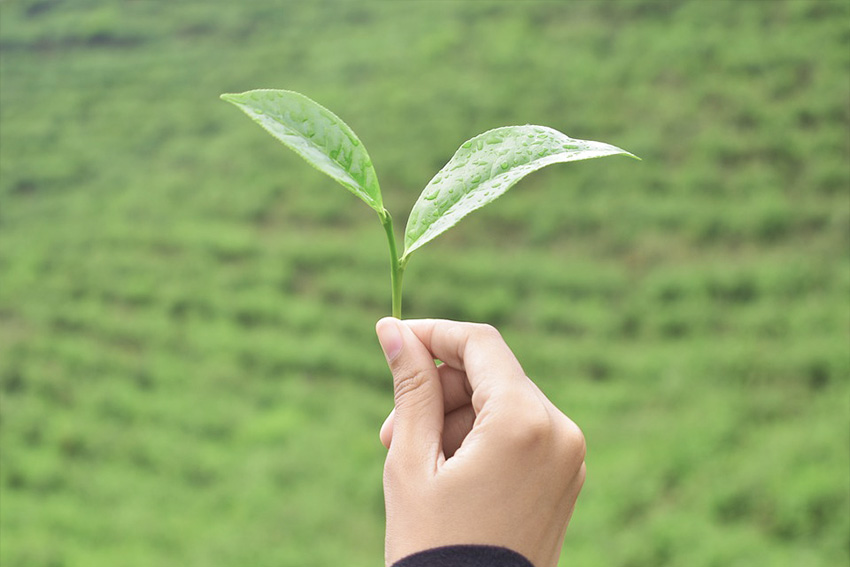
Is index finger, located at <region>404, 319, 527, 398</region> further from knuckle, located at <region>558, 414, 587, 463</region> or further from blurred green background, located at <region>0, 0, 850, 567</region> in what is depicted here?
blurred green background, located at <region>0, 0, 850, 567</region>

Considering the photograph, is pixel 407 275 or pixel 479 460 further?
pixel 407 275

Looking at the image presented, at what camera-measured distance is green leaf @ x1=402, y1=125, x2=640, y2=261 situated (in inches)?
21.8

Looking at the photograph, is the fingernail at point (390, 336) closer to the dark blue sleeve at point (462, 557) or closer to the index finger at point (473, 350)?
the index finger at point (473, 350)

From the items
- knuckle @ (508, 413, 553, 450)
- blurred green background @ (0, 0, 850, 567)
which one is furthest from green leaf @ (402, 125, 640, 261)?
blurred green background @ (0, 0, 850, 567)

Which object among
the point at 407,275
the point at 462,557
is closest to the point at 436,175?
the point at 462,557

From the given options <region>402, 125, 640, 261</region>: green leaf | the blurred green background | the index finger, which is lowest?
the blurred green background

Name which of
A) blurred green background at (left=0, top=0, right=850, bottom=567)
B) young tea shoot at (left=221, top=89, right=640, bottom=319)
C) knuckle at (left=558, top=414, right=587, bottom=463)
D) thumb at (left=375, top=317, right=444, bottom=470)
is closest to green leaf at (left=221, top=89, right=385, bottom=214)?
young tea shoot at (left=221, top=89, right=640, bottom=319)

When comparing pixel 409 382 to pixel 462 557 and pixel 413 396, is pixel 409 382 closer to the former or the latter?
pixel 413 396

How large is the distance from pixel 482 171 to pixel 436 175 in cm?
4

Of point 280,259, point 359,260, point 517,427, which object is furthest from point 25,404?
point 517,427

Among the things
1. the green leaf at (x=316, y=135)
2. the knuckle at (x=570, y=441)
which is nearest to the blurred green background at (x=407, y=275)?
the knuckle at (x=570, y=441)

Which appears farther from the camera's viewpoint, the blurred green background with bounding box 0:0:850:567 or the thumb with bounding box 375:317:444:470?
the blurred green background with bounding box 0:0:850:567

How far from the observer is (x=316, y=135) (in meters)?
0.58

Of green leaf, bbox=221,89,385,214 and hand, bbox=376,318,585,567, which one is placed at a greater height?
green leaf, bbox=221,89,385,214
